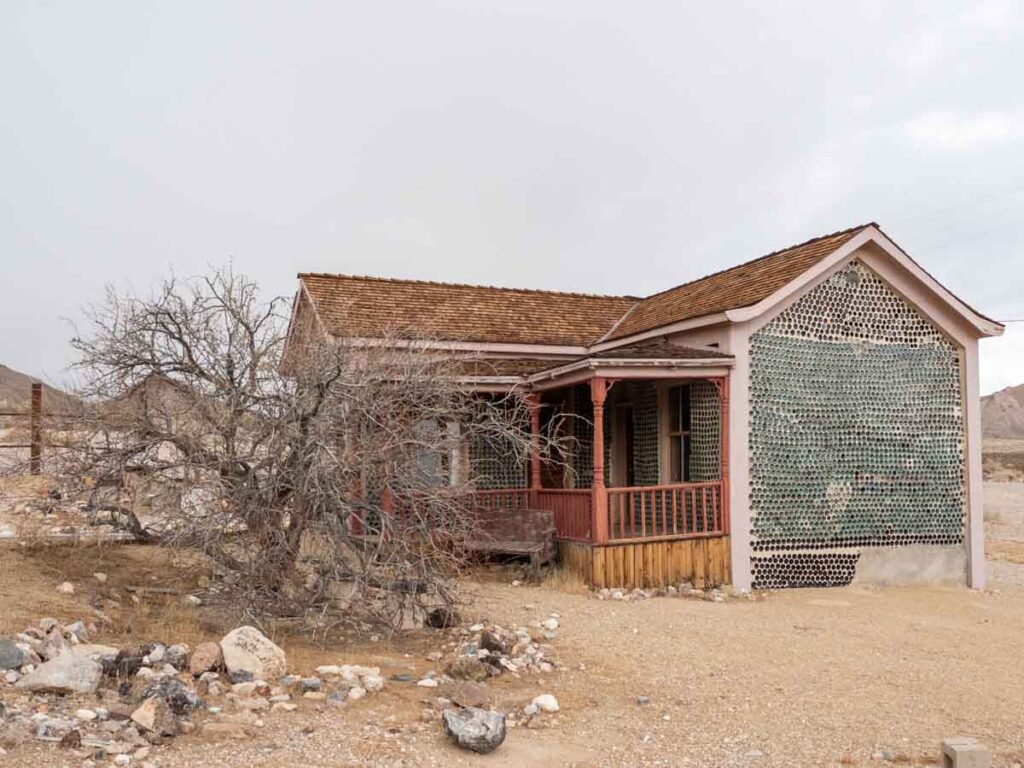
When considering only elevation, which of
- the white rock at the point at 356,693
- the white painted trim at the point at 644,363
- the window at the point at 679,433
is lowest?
the white rock at the point at 356,693

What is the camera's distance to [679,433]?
14086 millimetres

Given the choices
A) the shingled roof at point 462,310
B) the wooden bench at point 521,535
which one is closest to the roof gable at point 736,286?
the shingled roof at point 462,310

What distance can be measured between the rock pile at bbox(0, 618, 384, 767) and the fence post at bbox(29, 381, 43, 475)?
2.56 meters

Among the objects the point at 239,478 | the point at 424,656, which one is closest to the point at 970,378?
the point at 424,656

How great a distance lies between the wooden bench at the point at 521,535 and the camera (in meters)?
12.4

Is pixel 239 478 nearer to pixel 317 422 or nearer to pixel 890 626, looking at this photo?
pixel 317 422

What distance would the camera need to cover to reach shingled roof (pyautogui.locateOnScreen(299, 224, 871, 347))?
1324cm

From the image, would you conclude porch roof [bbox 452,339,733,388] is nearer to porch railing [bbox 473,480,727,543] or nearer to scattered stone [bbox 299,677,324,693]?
porch railing [bbox 473,480,727,543]

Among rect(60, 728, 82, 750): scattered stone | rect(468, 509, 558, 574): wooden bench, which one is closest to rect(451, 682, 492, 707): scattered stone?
rect(60, 728, 82, 750): scattered stone

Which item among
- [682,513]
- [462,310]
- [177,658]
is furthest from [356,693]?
[462,310]

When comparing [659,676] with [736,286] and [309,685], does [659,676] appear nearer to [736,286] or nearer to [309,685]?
[309,685]

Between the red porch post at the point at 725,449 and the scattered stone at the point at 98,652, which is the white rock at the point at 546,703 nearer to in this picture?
the scattered stone at the point at 98,652

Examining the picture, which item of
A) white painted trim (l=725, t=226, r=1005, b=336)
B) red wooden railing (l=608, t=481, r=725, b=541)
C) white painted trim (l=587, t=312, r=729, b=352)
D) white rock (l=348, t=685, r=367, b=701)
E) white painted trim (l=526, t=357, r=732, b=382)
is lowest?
white rock (l=348, t=685, r=367, b=701)

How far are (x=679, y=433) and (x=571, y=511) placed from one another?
250cm
